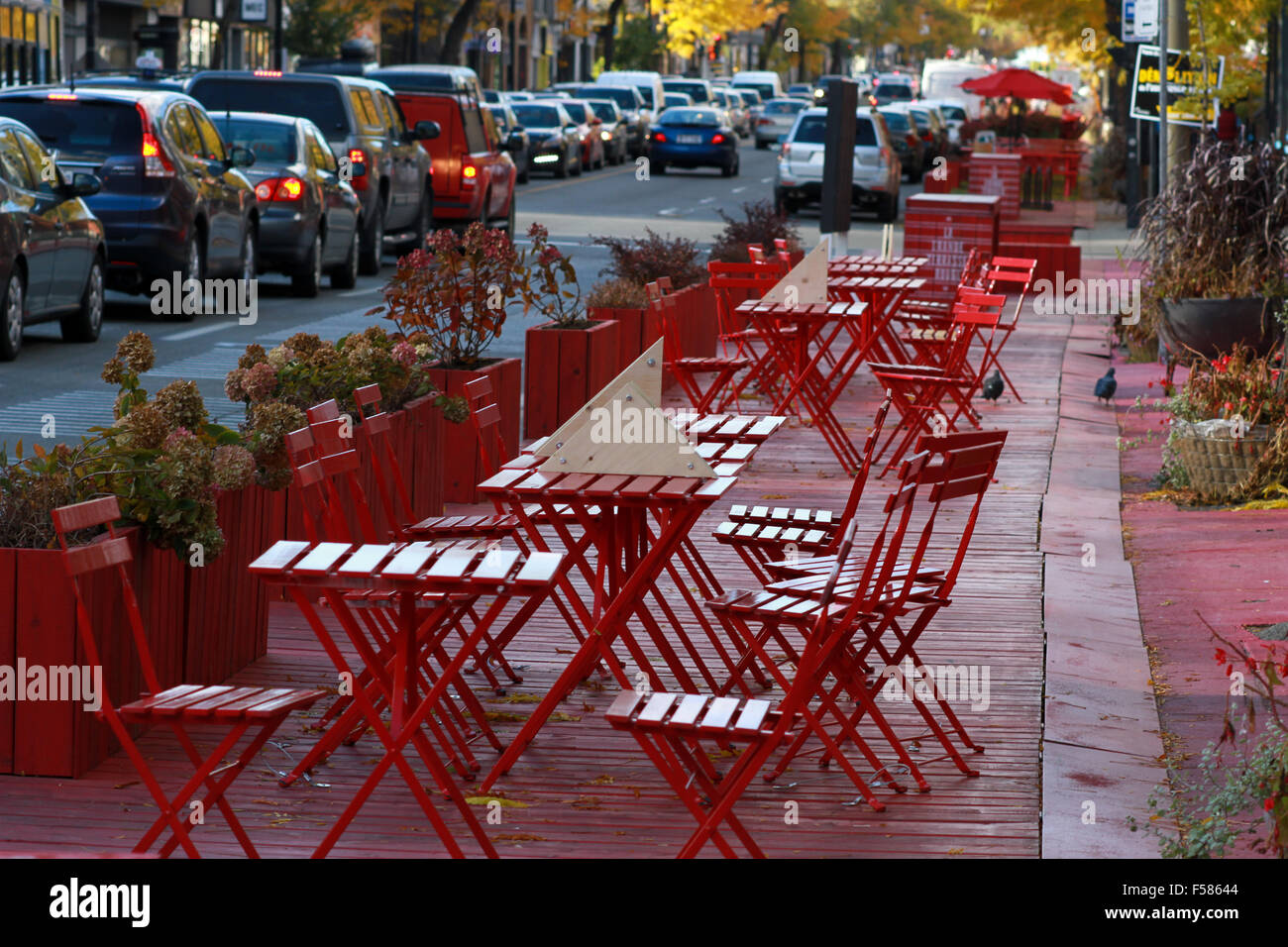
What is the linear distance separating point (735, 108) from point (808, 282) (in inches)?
2353

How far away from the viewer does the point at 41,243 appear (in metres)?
14.2

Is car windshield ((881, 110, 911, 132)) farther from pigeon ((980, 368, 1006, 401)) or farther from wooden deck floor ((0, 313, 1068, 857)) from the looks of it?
wooden deck floor ((0, 313, 1068, 857))

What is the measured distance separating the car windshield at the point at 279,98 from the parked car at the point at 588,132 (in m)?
24.1

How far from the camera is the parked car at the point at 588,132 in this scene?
46375 mm

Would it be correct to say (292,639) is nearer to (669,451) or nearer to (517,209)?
(669,451)

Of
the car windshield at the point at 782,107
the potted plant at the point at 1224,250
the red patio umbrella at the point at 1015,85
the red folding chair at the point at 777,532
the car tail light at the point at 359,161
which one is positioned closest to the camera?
the red folding chair at the point at 777,532

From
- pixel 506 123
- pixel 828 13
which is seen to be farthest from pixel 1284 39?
pixel 828 13

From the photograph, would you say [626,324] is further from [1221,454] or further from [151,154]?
[151,154]

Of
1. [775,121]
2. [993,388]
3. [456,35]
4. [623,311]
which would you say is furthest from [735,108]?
[623,311]

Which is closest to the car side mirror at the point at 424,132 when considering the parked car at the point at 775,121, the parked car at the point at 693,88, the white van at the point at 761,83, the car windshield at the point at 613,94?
the car windshield at the point at 613,94

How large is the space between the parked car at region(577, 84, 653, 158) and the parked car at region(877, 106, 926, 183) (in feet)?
33.2

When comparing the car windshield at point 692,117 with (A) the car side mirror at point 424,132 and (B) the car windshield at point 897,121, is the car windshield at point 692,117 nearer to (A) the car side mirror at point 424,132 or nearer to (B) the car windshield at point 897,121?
(B) the car windshield at point 897,121
